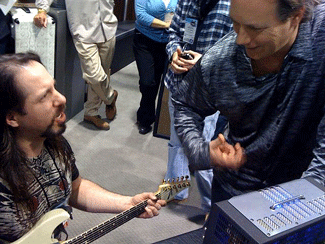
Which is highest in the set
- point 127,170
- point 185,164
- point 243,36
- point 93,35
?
point 243,36

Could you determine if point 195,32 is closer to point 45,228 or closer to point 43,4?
point 45,228

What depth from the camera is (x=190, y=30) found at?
6.02 ft

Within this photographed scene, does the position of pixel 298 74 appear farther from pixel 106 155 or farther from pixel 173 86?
pixel 106 155

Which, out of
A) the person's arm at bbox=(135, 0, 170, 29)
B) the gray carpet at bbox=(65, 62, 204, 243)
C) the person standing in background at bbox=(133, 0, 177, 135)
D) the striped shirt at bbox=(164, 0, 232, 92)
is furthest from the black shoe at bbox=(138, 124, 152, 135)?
the striped shirt at bbox=(164, 0, 232, 92)

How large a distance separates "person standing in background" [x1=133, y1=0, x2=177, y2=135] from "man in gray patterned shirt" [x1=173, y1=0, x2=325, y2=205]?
1.69 m

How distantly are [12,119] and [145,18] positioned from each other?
1860 mm

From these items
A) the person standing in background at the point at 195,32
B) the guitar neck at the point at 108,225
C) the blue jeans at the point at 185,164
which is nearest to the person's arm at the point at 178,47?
the person standing in background at the point at 195,32

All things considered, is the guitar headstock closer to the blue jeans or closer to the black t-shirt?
the black t-shirt

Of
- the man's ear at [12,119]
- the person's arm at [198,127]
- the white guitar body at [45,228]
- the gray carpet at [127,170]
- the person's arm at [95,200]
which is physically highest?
the person's arm at [198,127]

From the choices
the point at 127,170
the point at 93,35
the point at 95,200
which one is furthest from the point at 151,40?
the point at 95,200

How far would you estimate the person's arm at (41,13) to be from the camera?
8.63 ft

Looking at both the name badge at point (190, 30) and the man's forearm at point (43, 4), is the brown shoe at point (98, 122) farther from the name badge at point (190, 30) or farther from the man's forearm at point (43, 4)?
the name badge at point (190, 30)

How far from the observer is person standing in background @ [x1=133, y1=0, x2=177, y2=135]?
277cm

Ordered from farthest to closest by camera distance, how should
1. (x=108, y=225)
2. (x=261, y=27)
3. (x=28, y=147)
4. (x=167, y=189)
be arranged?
(x=167, y=189) < (x=108, y=225) < (x=28, y=147) < (x=261, y=27)
